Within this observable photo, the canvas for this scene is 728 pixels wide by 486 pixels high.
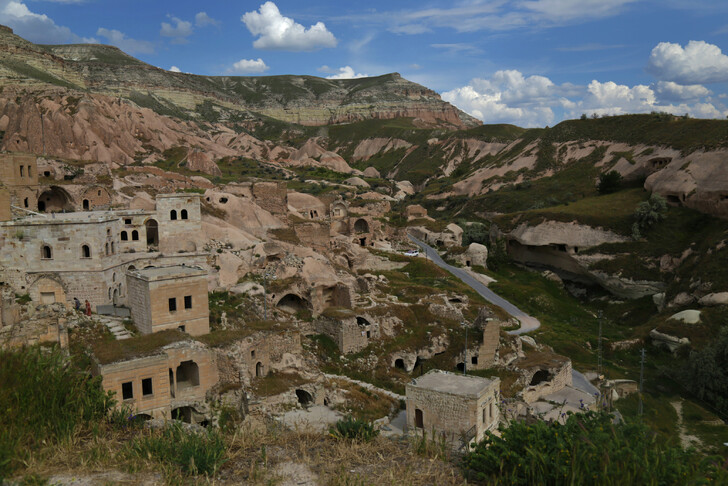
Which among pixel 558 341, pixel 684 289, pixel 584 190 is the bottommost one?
pixel 558 341

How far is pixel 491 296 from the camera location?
49.3 meters

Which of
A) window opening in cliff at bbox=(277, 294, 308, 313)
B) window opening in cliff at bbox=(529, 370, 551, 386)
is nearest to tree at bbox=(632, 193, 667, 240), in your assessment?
window opening in cliff at bbox=(529, 370, 551, 386)

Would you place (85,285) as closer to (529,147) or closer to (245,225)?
(245,225)

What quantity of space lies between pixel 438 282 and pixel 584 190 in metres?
36.2

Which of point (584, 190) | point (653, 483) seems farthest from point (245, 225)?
point (584, 190)

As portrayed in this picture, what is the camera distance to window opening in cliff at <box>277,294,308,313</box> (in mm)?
33325

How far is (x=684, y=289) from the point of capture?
140 feet

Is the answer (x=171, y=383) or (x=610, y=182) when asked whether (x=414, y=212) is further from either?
(x=171, y=383)

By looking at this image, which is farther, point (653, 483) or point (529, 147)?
point (529, 147)

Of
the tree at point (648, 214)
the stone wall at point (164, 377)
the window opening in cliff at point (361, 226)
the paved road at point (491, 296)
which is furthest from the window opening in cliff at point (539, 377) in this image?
the window opening in cliff at point (361, 226)

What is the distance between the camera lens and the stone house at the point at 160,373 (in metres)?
19.4

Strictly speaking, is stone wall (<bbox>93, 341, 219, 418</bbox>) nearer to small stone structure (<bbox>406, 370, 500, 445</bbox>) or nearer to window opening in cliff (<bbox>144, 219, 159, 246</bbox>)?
small stone structure (<bbox>406, 370, 500, 445</bbox>)

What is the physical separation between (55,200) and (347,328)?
90.5ft

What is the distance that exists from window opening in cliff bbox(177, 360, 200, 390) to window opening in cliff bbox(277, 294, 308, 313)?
10.7 metres
